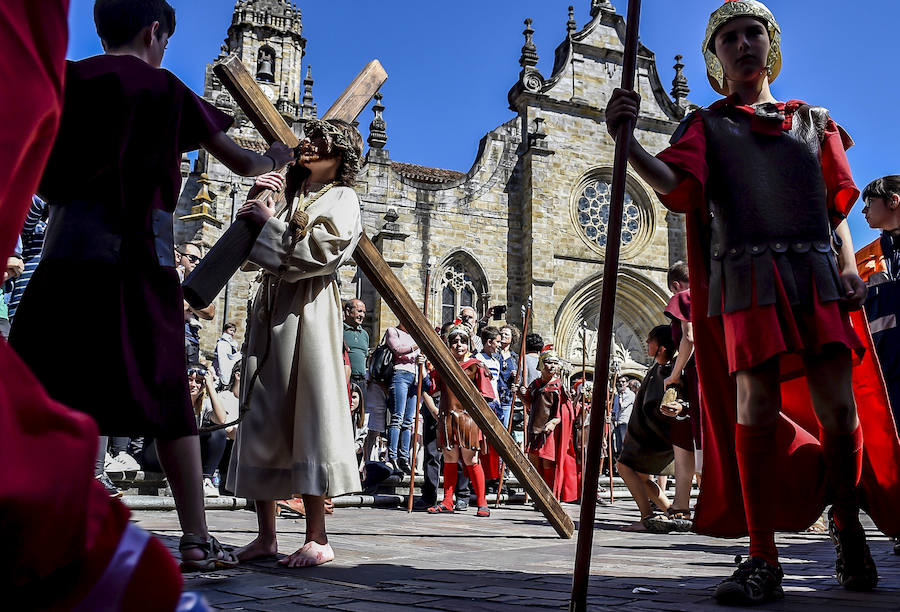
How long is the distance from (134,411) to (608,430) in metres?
8.90

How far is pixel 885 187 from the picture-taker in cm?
459

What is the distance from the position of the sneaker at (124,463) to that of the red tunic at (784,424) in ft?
21.0

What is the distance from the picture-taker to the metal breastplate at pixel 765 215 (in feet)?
8.97

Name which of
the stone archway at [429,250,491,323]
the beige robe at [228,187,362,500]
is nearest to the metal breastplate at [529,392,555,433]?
the beige robe at [228,187,362,500]

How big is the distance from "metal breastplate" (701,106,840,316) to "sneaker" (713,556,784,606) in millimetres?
868

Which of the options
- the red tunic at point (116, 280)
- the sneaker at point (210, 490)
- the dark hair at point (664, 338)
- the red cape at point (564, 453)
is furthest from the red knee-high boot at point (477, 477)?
the red tunic at point (116, 280)

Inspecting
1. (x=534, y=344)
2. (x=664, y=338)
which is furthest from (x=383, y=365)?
(x=664, y=338)

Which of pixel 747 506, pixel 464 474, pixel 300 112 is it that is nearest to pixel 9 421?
pixel 747 506

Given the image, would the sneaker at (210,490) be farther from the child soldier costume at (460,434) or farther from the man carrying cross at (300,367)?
the man carrying cross at (300,367)

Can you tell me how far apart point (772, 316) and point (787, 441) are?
56cm

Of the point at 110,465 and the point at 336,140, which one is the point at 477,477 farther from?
the point at 336,140

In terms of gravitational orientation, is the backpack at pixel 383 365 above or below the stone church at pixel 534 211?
below

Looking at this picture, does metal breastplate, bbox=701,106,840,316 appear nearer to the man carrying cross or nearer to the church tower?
the man carrying cross

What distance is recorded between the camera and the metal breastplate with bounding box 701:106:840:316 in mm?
2734
